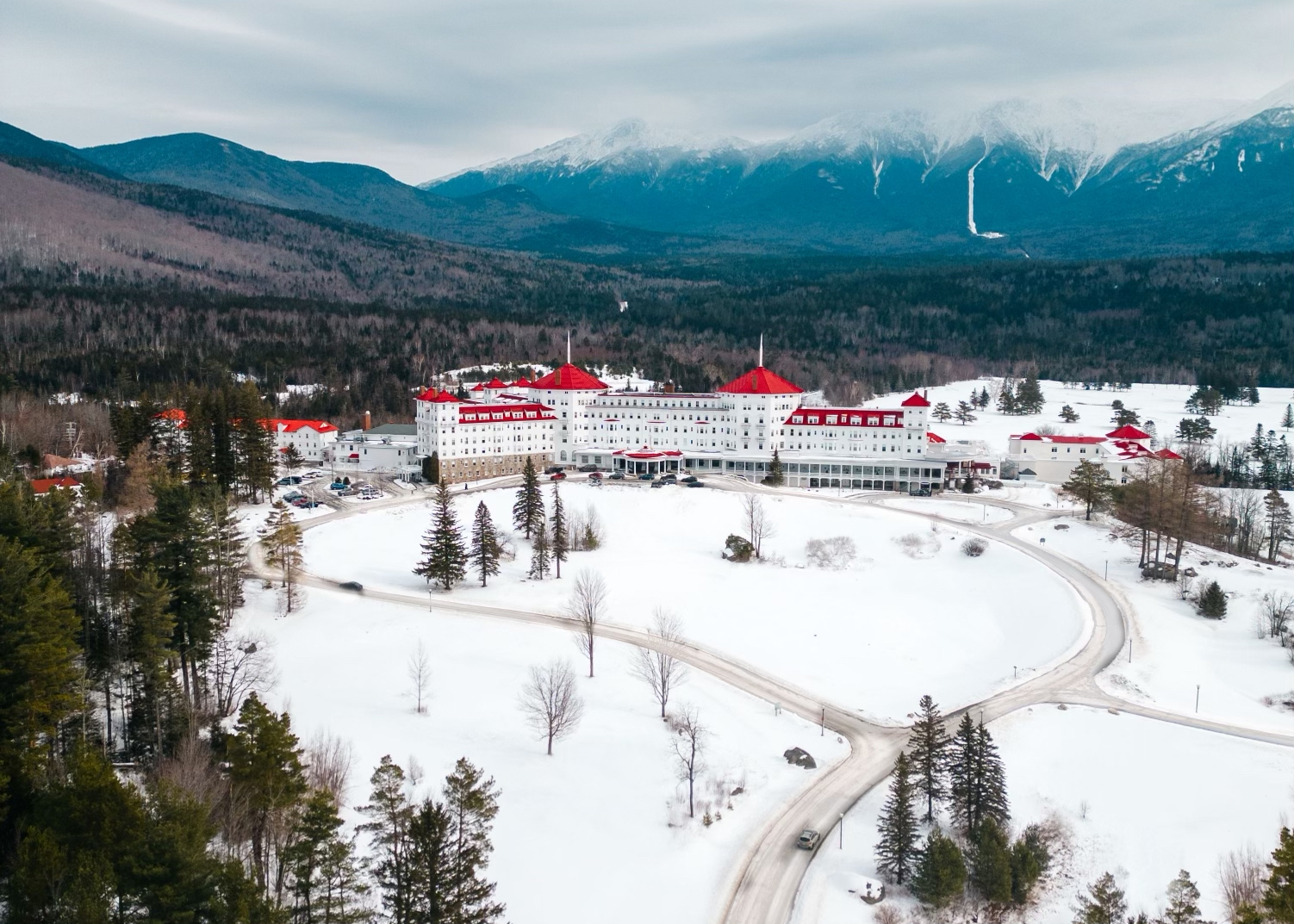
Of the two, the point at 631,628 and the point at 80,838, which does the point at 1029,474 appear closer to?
the point at 631,628

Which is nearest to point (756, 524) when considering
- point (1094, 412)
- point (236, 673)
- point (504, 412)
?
point (504, 412)

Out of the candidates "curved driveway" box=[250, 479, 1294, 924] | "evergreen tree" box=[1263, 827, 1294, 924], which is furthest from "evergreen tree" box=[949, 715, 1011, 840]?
"evergreen tree" box=[1263, 827, 1294, 924]

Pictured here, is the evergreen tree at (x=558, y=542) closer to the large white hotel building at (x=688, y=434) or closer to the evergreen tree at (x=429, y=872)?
the large white hotel building at (x=688, y=434)

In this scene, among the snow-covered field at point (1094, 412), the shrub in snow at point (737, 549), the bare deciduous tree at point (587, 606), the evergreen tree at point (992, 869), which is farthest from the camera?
the snow-covered field at point (1094, 412)

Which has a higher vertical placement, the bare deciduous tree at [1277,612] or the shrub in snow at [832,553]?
the bare deciduous tree at [1277,612]

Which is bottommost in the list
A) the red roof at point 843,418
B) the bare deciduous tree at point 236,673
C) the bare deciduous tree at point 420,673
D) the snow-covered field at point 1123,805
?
the snow-covered field at point 1123,805

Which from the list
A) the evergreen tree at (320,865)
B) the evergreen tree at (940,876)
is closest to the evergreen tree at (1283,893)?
the evergreen tree at (940,876)

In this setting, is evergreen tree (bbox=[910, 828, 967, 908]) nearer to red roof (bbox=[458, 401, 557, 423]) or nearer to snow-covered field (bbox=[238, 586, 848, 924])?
snow-covered field (bbox=[238, 586, 848, 924])

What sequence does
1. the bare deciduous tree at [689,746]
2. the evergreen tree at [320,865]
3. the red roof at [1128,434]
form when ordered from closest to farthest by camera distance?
the evergreen tree at [320,865]
the bare deciduous tree at [689,746]
the red roof at [1128,434]
